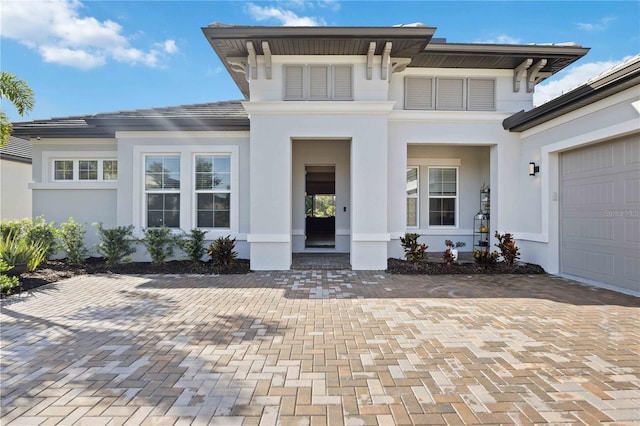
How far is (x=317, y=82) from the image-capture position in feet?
26.1

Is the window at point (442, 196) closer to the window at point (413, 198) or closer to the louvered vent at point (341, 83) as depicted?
the window at point (413, 198)

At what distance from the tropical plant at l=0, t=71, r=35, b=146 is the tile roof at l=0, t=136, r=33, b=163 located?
8583 mm

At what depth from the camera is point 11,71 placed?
5926mm

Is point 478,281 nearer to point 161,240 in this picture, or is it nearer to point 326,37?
point 326,37

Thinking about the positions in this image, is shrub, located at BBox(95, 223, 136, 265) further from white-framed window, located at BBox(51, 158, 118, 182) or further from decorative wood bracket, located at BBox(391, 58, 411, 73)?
decorative wood bracket, located at BBox(391, 58, 411, 73)

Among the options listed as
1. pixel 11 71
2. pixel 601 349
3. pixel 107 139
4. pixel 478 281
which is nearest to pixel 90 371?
pixel 601 349

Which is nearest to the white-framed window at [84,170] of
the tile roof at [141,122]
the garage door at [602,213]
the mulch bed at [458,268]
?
the tile roof at [141,122]

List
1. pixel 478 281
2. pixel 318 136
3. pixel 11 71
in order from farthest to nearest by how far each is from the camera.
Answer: pixel 318 136, pixel 478 281, pixel 11 71

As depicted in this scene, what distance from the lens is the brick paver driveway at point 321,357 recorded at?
2.48 meters

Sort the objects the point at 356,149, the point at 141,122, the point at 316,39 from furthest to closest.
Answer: the point at 141,122, the point at 356,149, the point at 316,39

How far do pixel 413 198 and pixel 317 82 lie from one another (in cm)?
471

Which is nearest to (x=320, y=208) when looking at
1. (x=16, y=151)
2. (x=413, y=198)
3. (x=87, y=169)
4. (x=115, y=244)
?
(x=413, y=198)

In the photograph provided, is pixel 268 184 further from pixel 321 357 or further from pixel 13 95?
pixel 321 357

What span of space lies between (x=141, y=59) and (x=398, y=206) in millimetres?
10403
